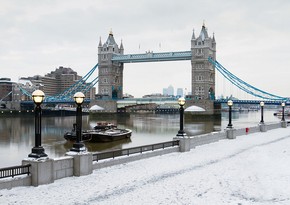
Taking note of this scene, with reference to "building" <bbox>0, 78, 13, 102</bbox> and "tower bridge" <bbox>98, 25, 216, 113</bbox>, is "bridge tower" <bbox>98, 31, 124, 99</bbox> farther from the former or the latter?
"building" <bbox>0, 78, 13, 102</bbox>

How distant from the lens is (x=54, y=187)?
14.1 m

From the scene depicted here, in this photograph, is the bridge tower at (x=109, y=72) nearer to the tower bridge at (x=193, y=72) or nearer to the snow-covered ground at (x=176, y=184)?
the tower bridge at (x=193, y=72)

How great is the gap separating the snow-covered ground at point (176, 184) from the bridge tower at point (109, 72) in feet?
395

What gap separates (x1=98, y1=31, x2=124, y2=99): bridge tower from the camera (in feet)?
463

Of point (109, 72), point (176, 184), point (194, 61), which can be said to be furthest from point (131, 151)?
point (109, 72)

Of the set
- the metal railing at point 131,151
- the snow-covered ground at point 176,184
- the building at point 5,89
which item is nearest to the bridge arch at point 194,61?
the building at point 5,89

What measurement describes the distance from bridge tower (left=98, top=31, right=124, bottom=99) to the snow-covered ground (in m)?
120

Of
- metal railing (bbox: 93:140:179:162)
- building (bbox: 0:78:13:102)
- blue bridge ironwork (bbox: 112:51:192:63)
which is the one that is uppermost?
blue bridge ironwork (bbox: 112:51:192:63)

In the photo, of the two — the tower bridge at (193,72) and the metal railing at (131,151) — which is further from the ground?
the tower bridge at (193,72)

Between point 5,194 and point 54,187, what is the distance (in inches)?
74.2

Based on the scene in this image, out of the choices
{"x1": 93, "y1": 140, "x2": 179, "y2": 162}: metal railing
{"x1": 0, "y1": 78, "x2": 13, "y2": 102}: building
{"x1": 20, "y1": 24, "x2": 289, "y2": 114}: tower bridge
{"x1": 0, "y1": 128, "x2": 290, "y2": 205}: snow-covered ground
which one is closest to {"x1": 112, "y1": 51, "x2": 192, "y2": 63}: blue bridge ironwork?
{"x1": 20, "y1": 24, "x2": 289, "y2": 114}: tower bridge

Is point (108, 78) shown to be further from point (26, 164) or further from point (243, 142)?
point (26, 164)

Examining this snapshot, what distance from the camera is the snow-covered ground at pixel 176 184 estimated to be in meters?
12.7

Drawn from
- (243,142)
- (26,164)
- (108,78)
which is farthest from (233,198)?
(108,78)
